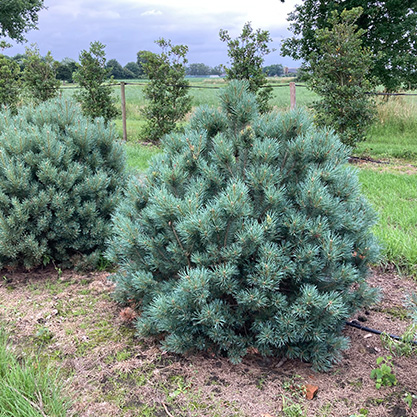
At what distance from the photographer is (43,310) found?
298 cm

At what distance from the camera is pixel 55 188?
3.40 metres

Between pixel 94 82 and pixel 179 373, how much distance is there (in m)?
11.0

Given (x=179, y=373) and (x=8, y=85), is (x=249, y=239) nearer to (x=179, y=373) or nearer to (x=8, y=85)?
(x=179, y=373)

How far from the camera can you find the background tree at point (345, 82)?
353 inches

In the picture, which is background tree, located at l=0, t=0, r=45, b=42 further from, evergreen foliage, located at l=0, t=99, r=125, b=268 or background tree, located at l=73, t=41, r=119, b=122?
evergreen foliage, located at l=0, t=99, r=125, b=268

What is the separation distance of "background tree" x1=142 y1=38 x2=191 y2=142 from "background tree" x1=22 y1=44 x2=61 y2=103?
4.39 meters

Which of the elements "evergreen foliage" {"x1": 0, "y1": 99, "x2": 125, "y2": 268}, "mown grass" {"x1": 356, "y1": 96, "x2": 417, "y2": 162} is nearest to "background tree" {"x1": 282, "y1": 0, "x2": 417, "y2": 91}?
"mown grass" {"x1": 356, "y1": 96, "x2": 417, "y2": 162}

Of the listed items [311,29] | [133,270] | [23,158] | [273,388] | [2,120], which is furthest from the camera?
[311,29]

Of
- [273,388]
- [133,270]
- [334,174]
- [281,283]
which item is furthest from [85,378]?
[334,174]

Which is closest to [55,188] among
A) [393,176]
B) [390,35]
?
[393,176]

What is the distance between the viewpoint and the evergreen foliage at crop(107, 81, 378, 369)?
7.01ft

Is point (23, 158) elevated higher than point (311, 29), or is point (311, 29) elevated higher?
point (311, 29)

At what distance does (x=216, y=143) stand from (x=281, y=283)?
91 cm

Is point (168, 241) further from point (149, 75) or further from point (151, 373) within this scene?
point (149, 75)
